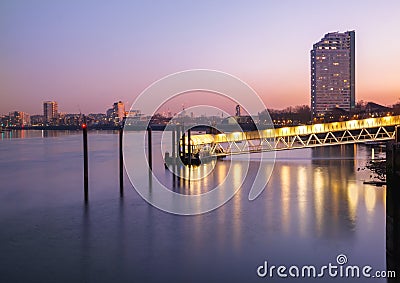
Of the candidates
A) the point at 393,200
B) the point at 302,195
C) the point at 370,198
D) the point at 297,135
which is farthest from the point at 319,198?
the point at 297,135

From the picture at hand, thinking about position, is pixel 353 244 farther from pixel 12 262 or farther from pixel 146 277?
pixel 12 262

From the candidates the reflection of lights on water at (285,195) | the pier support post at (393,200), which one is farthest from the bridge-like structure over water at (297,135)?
the pier support post at (393,200)

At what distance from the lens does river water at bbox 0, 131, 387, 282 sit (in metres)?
10.6

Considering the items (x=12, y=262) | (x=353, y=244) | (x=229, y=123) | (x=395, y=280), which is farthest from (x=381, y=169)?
(x=229, y=123)

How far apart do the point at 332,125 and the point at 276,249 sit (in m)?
A: 20.4

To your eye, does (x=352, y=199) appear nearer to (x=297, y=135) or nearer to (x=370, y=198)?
(x=370, y=198)

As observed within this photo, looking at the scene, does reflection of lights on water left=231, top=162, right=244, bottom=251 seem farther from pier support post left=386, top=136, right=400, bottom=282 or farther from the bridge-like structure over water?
pier support post left=386, top=136, right=400, bottom=282

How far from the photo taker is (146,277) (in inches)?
399

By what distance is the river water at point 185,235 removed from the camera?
416 inches

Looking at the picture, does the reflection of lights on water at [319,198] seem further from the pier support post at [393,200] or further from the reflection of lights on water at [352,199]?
the pier support post at [393,200]

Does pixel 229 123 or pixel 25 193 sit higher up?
pixel 229 123

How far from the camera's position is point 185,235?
1362 centimetres

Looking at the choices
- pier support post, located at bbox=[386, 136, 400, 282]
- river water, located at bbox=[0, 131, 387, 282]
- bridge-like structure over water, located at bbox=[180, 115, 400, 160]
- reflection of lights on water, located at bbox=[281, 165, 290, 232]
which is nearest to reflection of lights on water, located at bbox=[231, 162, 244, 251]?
river water, located at bbox=[0, 131, 387, 282]

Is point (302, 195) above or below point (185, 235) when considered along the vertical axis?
above
